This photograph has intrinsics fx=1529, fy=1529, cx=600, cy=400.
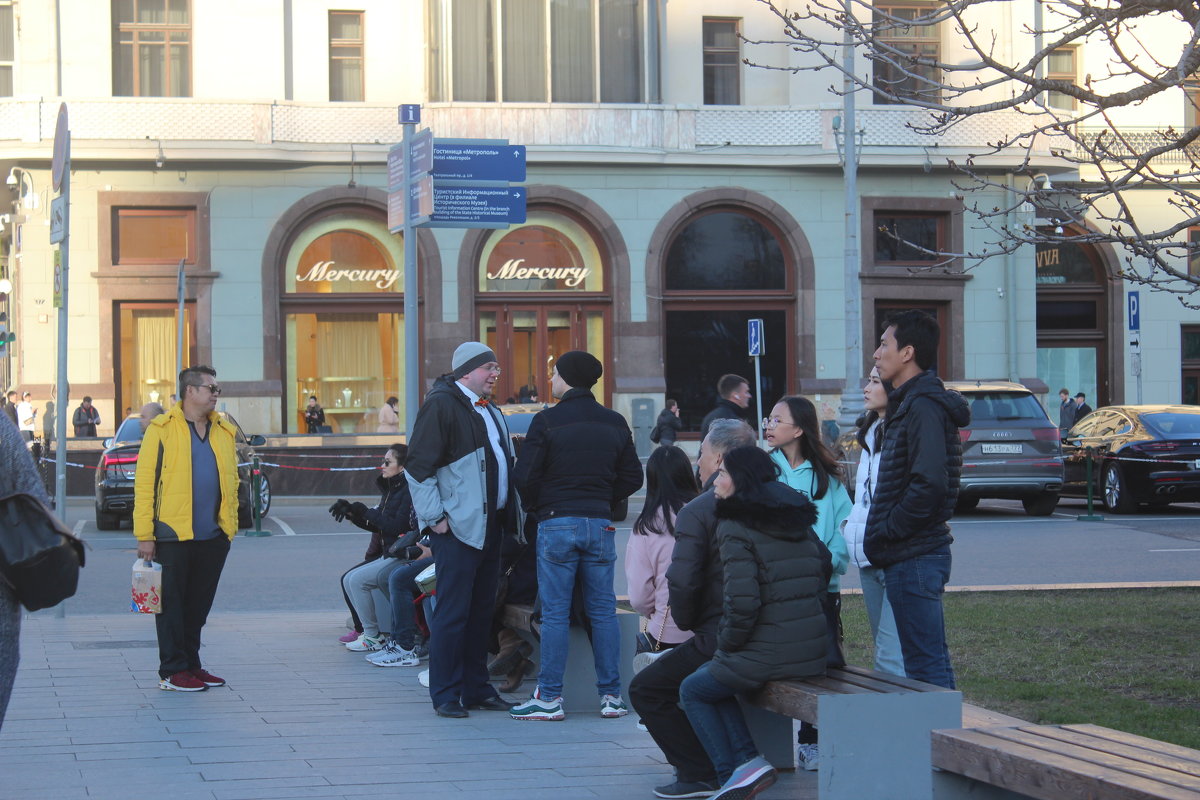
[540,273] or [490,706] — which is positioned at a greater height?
[540,273]

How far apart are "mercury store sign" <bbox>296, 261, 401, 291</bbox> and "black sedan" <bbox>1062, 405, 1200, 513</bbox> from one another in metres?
14.4

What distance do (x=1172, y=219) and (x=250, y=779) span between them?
34189 millimetres

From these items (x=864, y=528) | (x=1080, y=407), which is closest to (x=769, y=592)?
(x=864, y=528)

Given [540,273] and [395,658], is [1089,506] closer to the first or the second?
[540,273]

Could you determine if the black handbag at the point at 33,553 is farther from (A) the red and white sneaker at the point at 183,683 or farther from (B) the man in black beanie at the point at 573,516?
(A) the red and white sneaker at the point at 183,683

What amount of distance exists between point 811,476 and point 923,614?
1.00 m

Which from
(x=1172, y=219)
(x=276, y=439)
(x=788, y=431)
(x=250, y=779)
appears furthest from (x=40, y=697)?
(x=1172, y=219)

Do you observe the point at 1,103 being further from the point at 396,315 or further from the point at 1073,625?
the point at 1073,625

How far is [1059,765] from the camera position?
454cm

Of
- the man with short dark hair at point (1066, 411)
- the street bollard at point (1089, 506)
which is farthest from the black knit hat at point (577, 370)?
the man with short dark hair at point (1066, 411)

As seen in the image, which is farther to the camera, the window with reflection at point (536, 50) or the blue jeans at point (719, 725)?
the window with reflection at point (536, 50)

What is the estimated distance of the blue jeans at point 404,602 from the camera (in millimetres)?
10070

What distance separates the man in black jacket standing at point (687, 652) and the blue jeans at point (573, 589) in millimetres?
1457

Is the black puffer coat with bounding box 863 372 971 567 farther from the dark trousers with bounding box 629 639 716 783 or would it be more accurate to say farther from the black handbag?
the black handbag
